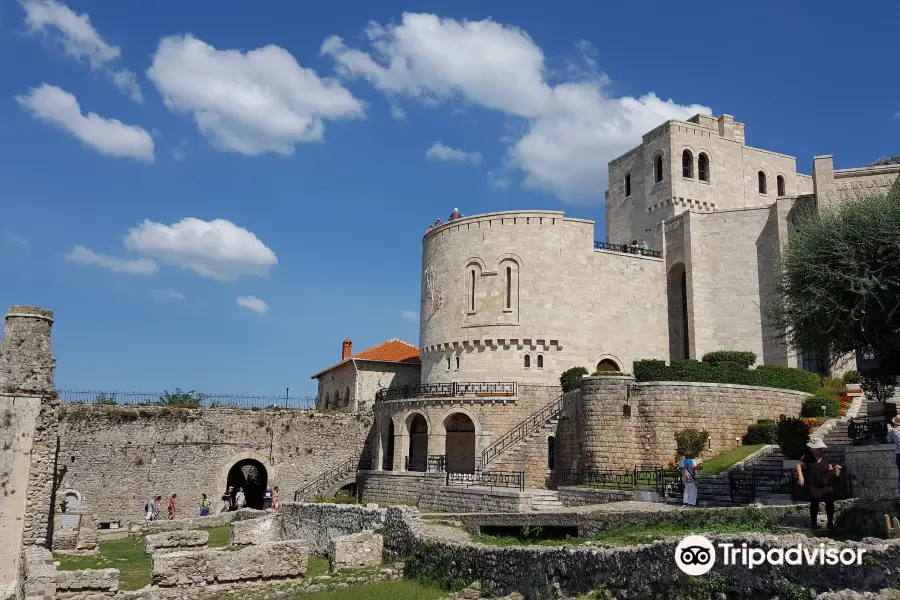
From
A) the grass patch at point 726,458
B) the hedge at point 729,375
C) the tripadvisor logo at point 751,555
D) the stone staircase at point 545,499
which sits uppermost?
the hedge at point 729,375

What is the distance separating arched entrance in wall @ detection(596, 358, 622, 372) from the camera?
35.2 meters

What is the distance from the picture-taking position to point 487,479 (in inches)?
1072

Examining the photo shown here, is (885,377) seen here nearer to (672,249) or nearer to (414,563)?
(414,563)

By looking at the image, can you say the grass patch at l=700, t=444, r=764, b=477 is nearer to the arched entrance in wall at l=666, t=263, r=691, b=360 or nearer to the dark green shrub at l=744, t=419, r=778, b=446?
the dark green shrub at l=744, t=419, r=778, b=446

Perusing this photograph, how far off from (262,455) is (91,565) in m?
16.9

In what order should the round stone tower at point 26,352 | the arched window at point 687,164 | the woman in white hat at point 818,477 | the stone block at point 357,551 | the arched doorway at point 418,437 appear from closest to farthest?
the woman in white hat at point 818,477 → the stone block at point 357,551 → the round stone tower at point 26,352 → the arched doorway at point 418,437 → the arched window at point 687,164

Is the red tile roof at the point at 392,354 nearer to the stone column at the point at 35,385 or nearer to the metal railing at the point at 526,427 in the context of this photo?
the metal railing at the point at 526,427

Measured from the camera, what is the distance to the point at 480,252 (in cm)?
3588

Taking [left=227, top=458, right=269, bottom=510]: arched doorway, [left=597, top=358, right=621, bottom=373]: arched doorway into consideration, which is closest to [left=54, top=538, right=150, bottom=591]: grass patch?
[left=227, top=458, right=269, bottom=510]: arched doorway

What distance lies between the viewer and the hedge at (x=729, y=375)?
2636cm

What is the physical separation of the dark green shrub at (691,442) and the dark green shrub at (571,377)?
6.94 meters

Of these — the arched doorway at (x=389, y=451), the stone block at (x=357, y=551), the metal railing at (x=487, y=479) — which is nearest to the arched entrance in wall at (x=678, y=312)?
the metal railing at (x=487, y=479)

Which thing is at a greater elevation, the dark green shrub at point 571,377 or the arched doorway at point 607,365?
the arched doorway at point 607,365

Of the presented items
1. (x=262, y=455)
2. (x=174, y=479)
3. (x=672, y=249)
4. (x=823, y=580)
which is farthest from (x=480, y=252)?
(x=823, y=580)
